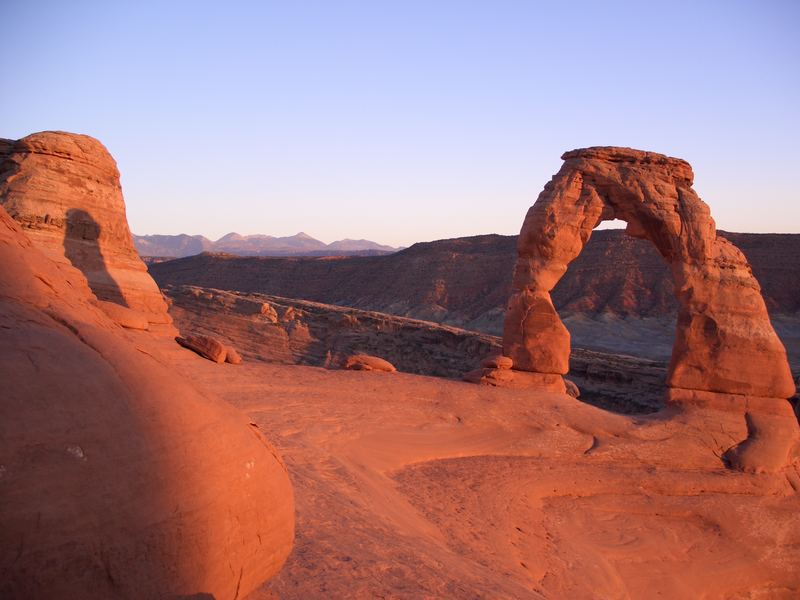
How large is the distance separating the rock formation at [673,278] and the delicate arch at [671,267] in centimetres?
2

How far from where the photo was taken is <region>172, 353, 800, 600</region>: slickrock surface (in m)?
4.75

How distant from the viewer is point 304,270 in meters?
60.5

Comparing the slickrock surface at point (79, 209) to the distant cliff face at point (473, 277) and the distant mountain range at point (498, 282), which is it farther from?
the distant cliff face at point (473, 277)

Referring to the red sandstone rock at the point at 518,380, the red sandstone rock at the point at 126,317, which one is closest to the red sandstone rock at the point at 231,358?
the red sandstone rock at the point at 126,317

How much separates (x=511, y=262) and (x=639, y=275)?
9.07m

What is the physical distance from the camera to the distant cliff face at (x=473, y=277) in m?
40.8

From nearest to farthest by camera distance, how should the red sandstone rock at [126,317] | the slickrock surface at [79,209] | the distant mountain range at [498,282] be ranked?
the red sandstone rock at [126,317]
the slickrock surface at [79,209]
the distant mountain range at [498,282]

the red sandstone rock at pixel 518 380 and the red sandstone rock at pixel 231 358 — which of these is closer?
the red sandstone rock at pixel 231 358

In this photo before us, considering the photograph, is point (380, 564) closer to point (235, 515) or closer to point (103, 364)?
point (235, 515)

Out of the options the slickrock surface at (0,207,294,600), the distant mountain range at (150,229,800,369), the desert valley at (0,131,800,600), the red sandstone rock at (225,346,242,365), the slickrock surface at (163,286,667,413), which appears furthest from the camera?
the distant mountain range at (150,229,800,369)

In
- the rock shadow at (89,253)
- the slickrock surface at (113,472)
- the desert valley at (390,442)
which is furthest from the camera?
the rock shadow at (89,253)

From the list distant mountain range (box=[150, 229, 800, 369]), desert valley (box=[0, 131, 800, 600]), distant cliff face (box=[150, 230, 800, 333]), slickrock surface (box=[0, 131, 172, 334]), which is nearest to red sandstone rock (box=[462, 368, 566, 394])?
desert valley (box=[0, 131, 800, 600])

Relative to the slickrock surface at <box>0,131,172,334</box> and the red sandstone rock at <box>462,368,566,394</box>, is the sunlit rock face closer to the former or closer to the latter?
the red sandstone rock at <box>462,368,566,394</box>

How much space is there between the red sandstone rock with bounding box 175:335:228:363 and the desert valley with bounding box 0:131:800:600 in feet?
0.39
